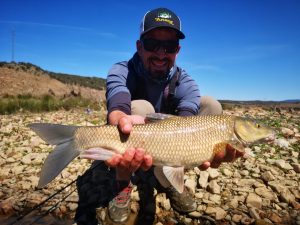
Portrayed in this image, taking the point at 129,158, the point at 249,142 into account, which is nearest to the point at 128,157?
the point at 129,158

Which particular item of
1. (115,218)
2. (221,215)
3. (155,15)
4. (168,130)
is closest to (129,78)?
(155,15)

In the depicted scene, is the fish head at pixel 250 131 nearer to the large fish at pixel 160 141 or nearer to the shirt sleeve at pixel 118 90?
the large fish at pixel 160 141

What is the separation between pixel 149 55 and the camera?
12.5 feet

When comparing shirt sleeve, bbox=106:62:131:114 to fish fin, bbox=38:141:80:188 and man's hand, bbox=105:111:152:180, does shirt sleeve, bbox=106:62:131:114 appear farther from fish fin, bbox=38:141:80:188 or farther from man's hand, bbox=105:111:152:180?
fish fin, bbox=38:141:80:188

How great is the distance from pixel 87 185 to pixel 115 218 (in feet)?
3.31

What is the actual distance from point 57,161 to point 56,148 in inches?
5.2

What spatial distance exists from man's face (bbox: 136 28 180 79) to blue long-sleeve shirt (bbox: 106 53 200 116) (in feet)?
0.30

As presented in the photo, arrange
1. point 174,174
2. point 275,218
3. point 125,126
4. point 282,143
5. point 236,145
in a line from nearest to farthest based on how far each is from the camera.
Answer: point 125,126 → point 174,174 → point 236,145 → point 275,218 → point 282,143

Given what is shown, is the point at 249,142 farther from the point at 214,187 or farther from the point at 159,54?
the point at 159,54

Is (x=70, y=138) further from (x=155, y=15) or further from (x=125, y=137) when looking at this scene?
(x=155, y=15)

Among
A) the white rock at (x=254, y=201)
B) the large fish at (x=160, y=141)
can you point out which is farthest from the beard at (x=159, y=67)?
the white rock at (x=254, y=201)

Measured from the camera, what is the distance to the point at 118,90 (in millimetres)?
3502

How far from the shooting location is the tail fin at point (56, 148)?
244cm

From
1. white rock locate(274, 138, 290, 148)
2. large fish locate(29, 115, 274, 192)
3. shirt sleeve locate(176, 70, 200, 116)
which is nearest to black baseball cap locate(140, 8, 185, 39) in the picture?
shirt sleeve locate(176, 70, 200, 116)
